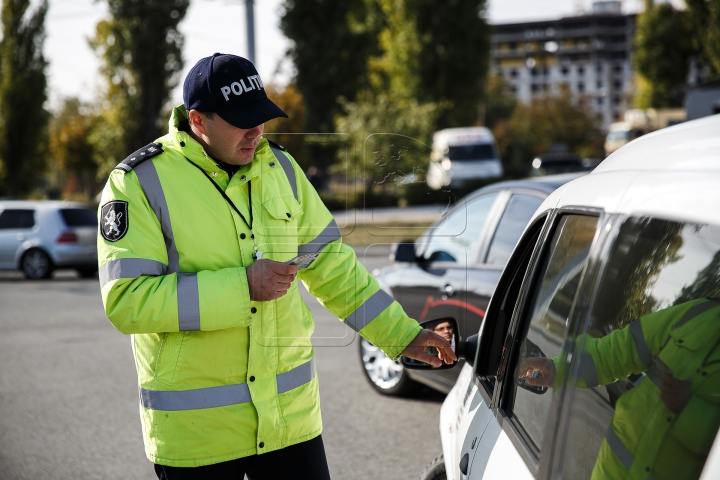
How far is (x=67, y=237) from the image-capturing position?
1603cm

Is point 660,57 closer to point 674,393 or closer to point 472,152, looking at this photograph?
point 472,152

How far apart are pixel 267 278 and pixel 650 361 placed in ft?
3.85

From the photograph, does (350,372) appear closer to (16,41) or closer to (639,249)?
(639,249)

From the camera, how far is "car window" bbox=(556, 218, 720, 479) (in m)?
1.23

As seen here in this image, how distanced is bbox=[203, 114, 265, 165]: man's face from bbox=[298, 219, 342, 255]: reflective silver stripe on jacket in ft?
1.19

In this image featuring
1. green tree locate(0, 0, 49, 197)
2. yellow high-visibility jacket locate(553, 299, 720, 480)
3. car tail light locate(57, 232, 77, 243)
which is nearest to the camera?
yellow high-visibility jacket locate(553, 299, 720, 480)

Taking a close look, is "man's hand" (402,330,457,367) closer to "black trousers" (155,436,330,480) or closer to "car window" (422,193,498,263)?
"black trousers" (155,436,330,480)

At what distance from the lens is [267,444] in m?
2.40

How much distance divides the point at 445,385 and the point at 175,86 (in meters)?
27.2

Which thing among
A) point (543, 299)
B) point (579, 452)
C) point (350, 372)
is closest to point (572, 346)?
point (579, 452)

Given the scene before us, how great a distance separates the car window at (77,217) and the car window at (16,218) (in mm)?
723

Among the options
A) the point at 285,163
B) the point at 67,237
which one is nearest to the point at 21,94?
the point at 67,237

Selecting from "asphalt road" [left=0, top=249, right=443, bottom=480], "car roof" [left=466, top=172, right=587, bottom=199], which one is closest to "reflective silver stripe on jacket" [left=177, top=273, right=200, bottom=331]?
"asphalt road" [left=0, top=249, right=443, bottom=480]

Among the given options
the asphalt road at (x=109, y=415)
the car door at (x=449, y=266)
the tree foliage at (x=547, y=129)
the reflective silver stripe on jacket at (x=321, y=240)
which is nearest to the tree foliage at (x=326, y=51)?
the tree foliage at (x=547, y=129)
